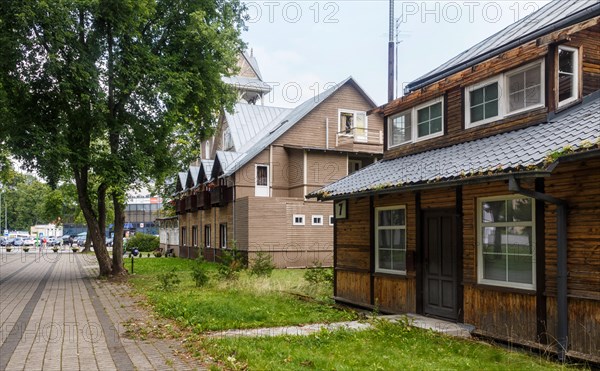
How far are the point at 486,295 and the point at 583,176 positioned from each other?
2.81 metres

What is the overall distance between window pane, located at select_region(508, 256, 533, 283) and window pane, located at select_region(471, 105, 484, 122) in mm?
3617


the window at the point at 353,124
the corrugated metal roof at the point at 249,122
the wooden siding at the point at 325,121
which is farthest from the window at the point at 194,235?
the window at the point at 353,124

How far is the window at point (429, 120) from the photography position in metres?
12.9

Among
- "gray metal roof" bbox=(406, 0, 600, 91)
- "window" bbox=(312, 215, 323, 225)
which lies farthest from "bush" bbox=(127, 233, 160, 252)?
"gray metal roof" bbox=(406, 0, 600, 91)

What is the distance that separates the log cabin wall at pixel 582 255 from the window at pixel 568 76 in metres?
2.48

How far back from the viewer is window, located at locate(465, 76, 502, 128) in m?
11.1

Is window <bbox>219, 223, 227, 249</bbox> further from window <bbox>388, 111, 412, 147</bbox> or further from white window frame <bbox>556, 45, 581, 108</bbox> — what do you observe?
white window frame <bbox>556, 45, 581, 108</bbox>

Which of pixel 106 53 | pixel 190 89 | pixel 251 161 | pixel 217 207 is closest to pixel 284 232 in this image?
pixel 251 161

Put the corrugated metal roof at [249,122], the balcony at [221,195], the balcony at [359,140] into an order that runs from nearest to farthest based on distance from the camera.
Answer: the balcony at [221,195], the balcony at [359,140], the corrugated metal roof at [249,122]

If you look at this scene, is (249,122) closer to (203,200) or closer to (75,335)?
(203,200)

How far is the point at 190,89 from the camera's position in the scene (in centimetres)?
2072

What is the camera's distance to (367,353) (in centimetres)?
799

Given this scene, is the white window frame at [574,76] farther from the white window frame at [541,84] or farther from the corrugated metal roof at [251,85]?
the corrugated metal roof at [251,85]

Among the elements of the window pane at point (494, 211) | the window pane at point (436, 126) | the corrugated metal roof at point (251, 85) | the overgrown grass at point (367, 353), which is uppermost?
the corrugated metal roof at point (251, 85)
